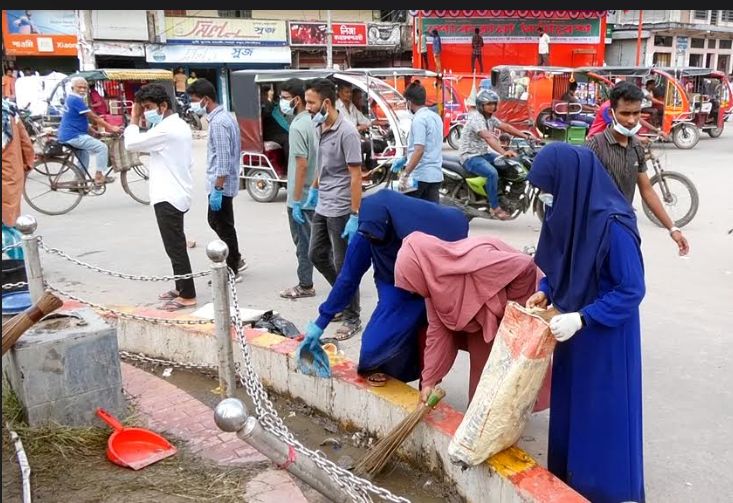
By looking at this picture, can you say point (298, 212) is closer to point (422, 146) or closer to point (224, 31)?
point (422, 146)

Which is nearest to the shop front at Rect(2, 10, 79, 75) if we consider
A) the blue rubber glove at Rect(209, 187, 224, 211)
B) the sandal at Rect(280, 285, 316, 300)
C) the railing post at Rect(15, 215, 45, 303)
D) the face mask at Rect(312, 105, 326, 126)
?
the blue rubber glove at Rect(209, 187, 224, 211)

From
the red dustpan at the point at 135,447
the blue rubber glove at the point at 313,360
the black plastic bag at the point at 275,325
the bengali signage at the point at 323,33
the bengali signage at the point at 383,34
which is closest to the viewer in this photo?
the red dustpan at the point at 135,447

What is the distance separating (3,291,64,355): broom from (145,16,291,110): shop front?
2169 centimetres

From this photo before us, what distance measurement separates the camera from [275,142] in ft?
32.6

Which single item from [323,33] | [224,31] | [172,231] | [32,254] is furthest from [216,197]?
[323,33]

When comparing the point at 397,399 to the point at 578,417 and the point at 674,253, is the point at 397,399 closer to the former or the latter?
the point at 578,417

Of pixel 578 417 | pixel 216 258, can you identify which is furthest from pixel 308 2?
pixel 578 417

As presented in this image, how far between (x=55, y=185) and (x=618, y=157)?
24.5ft

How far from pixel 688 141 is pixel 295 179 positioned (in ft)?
44.0

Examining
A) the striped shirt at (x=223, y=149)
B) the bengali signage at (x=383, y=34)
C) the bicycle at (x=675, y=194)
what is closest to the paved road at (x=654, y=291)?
the bicycle at (x=675, y=194)

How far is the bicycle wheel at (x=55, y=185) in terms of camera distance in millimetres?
9070

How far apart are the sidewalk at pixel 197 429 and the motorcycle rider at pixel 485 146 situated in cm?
467

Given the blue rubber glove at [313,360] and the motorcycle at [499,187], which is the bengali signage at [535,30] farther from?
the blue rubber glove at [313,360]

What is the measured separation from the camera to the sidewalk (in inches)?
110
